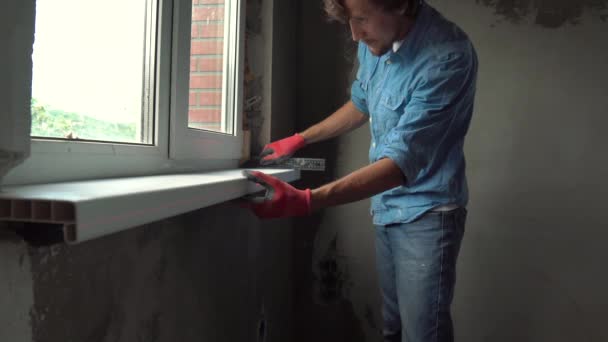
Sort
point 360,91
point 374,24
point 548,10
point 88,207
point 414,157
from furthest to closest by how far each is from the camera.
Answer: point 548,10, point 360,91, point 374,24, point 414,157, point 88,207

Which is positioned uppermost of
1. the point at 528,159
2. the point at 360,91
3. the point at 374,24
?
the point at 374,24

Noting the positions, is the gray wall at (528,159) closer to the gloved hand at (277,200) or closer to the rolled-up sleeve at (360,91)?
the rolled-up sleeve at (360,91)

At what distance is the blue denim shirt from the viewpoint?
1225mm

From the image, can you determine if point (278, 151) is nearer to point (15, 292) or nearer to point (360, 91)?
point (360, 91)

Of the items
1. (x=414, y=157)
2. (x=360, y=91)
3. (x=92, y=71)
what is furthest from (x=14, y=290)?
(x=360, y=91)

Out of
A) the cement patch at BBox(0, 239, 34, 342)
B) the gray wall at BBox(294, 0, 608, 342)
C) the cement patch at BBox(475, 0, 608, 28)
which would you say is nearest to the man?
the cement patch at BBox(0, 239, 34, 342)

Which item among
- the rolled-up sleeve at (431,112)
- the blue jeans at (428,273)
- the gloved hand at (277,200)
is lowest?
the blue jeans at (428,273)

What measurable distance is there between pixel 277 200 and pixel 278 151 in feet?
2.03

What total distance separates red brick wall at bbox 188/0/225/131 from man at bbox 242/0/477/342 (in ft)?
1.42

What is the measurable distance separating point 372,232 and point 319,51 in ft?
3.28

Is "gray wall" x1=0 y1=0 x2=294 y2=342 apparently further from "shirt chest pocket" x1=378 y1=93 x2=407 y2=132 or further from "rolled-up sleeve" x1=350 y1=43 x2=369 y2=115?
"shirt chest pocket" x1=378 y1=93 x2=407 y2=132

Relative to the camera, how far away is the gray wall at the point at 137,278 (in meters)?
0.56

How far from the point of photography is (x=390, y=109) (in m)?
1.41

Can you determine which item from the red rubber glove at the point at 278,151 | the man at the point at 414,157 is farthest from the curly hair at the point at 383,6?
the red rubber glove at the point at 278,151
